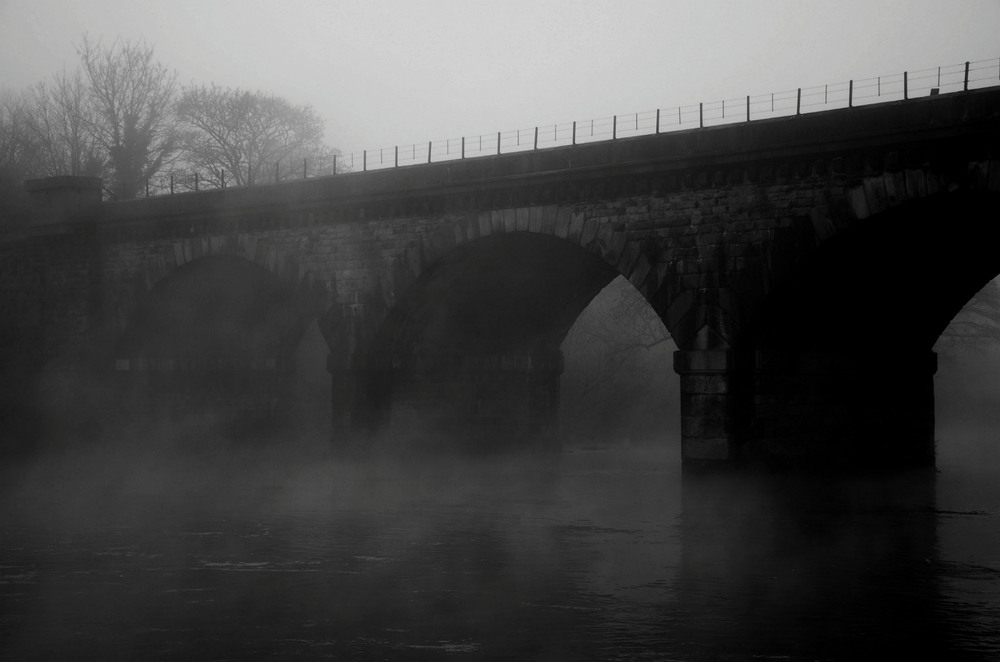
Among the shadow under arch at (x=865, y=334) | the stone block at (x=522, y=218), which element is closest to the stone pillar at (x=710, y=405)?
the shadow under arch at (x=865, y=334)

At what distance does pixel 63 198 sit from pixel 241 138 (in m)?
18.7

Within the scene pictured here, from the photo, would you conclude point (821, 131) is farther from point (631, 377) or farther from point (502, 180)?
point (631, 377)

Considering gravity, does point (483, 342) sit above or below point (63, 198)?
below

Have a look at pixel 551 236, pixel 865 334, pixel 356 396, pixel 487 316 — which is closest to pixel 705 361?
pixel 551 236

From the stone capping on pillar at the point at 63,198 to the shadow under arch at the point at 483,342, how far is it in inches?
383

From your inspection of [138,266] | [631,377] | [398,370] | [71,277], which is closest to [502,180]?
[398,370]

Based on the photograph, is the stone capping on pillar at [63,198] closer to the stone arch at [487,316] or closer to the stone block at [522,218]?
the stone arch at [487,316]

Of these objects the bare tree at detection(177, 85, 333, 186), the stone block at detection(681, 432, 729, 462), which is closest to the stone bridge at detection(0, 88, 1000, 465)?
the stone block at detection(681, 432, 729, 462)

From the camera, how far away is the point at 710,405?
900 inches

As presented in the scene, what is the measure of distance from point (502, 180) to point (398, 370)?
5.50 m

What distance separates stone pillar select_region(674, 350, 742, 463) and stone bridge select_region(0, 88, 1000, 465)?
4 centimetres

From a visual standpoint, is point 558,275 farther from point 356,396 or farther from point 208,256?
point 208,256

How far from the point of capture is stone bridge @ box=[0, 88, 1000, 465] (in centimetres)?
2183

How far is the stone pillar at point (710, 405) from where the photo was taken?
22734 mm
